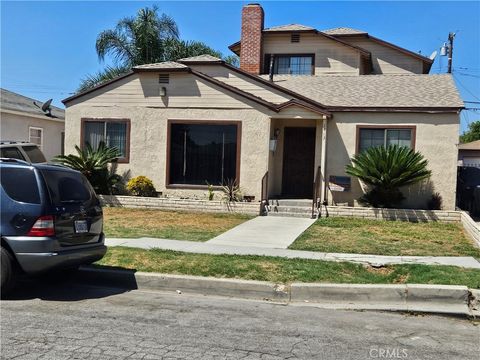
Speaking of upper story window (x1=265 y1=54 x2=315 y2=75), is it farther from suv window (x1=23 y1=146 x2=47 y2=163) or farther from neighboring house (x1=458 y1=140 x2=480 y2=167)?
neighboring house (x1=458 y1=140 x2=480 y2=167)

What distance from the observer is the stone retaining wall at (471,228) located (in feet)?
35.8

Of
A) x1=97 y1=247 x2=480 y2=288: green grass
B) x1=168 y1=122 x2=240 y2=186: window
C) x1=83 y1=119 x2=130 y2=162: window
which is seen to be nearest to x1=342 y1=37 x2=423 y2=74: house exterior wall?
x1=168 y1=122 x2=240 y2=186: window

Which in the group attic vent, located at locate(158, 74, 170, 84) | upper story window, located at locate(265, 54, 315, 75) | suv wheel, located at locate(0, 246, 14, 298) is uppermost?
upper story window, located at locate(265, 54, 315, 75)

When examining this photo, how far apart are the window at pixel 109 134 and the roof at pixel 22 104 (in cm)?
518

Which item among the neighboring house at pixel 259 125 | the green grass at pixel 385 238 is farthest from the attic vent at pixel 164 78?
the green grass at pixel 385 238

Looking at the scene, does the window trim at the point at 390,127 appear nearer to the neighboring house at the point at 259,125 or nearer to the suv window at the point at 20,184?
the neighboring house at the point at 259,125

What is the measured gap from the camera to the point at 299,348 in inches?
197

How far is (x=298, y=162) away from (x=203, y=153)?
329 cm

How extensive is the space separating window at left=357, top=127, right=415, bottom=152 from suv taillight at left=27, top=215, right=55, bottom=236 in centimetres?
1171

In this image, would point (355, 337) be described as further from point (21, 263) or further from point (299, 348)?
point (21, 263)

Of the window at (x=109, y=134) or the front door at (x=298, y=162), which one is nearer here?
the front door at (x=298, y=162)

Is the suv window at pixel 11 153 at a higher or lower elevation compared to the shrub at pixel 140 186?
higher

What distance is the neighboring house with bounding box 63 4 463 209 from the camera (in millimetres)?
15844

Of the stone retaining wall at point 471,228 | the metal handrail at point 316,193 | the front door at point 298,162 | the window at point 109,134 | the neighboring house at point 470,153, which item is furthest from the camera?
the neighboring house at point 470,153
